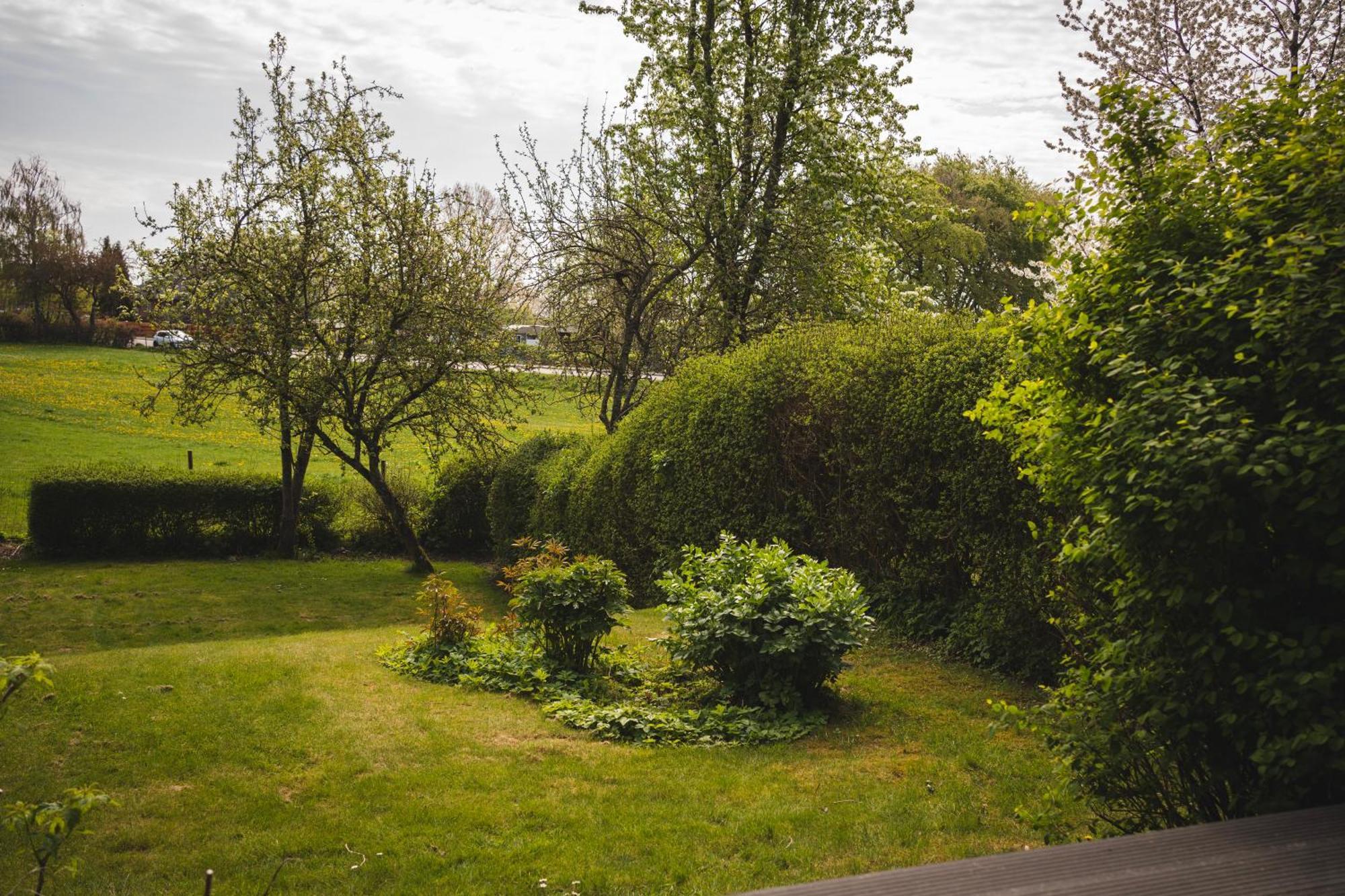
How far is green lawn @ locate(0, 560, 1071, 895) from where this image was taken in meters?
4.38

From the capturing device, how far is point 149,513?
18.2 meters

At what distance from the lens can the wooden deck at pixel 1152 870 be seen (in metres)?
1.61

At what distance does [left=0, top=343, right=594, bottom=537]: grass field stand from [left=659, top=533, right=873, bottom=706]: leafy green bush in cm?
1136

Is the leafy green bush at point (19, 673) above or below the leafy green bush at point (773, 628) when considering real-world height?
above

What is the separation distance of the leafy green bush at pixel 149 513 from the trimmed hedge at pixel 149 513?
0.01 meters

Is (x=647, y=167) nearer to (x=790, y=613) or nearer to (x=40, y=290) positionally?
(x=790, y=613)

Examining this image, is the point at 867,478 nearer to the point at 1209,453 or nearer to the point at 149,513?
the point at 1209,453

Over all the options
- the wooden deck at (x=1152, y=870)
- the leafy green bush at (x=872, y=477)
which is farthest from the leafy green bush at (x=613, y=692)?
the wooden deck at (x=1152, y=870)

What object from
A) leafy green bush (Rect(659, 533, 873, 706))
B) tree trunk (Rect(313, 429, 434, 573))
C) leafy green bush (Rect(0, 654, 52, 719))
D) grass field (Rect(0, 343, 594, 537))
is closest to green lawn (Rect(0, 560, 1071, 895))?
leafy green bush (Rect(659, 533, 873, 706))

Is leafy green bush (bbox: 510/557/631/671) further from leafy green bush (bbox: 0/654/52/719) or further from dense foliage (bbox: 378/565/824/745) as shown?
leafy green bush (bbox: 0/654/52/719)

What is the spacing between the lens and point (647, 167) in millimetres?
17188

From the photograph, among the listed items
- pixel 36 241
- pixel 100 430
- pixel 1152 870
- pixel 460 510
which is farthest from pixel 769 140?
pixel 36 241

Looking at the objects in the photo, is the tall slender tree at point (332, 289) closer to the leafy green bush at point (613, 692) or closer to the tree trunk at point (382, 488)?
the tree trunk at point (382, 488)

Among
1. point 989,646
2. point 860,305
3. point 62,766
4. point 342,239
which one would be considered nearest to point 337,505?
point 342,239
